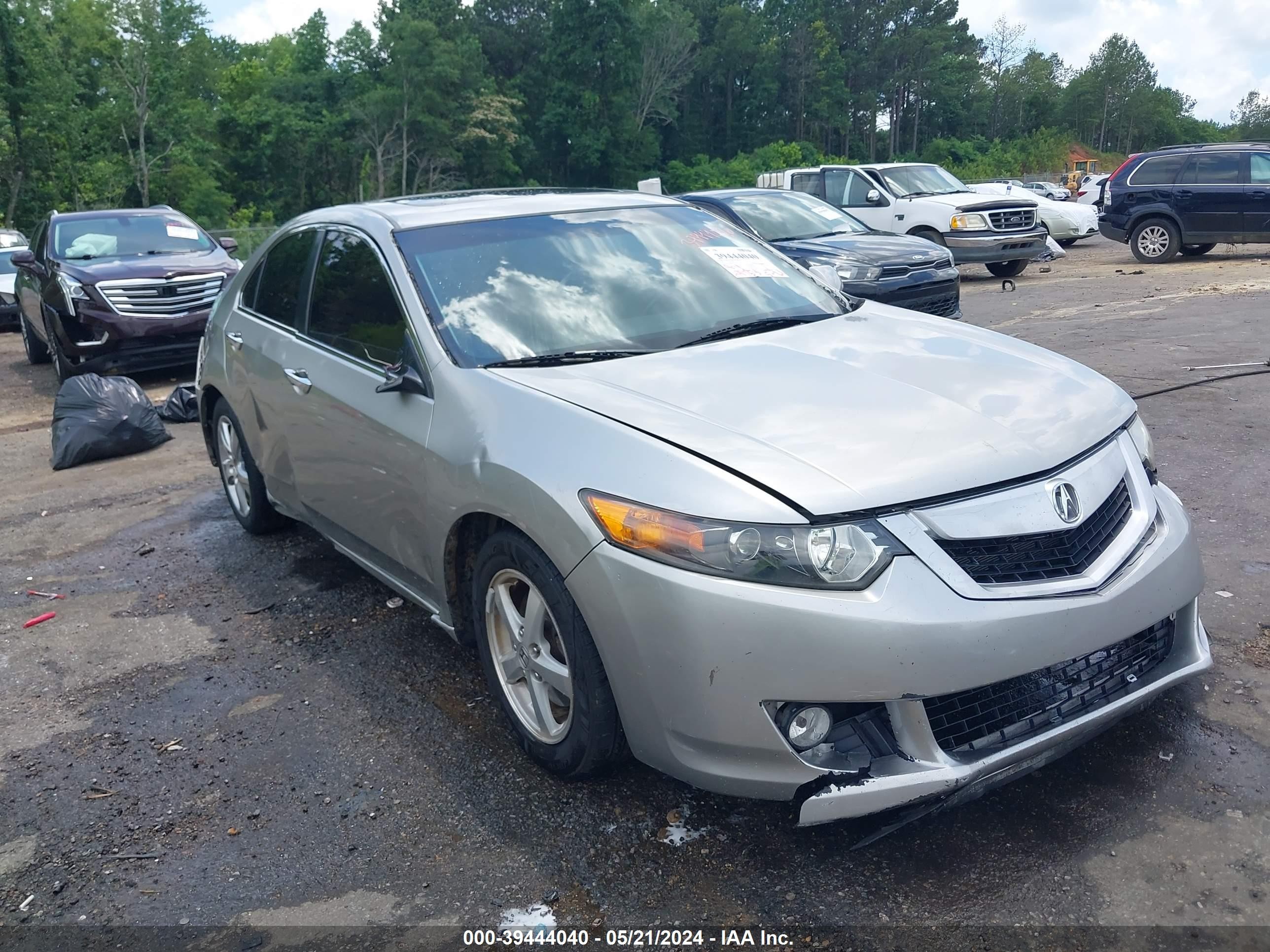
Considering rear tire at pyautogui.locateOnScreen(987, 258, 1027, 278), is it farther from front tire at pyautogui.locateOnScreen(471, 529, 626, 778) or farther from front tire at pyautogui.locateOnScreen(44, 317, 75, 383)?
front tire at pyautogui.locateOnScreen(471, 529, 626, 778)

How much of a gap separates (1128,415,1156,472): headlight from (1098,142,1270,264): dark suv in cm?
1524

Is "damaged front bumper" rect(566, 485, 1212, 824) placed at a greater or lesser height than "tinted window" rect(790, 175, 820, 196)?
lesser

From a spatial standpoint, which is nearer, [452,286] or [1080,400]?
[1080,400]

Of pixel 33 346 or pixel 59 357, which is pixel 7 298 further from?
pixel 59 357

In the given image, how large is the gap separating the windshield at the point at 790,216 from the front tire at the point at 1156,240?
7666 millimetres

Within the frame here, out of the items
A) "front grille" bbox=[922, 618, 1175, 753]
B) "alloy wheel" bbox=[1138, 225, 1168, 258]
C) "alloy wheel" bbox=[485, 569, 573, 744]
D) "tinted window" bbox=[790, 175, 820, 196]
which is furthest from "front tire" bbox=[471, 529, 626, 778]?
"alloy wheel" bbox=[1138, 225, 1168, 258]

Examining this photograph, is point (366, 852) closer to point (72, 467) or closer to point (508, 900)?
point (508, 900)

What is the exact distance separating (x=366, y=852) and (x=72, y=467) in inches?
237

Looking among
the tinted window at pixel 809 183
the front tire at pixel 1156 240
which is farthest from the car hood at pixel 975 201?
the front tire at pixel 1156 240

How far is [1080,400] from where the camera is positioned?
10.3 ft

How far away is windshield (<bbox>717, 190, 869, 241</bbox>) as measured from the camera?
11.4 m

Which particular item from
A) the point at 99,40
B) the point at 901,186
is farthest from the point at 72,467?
the point at 99,40

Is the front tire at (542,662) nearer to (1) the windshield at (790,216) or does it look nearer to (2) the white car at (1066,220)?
(1) the windshield at (790,216)

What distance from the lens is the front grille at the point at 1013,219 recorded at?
52.1 ft
